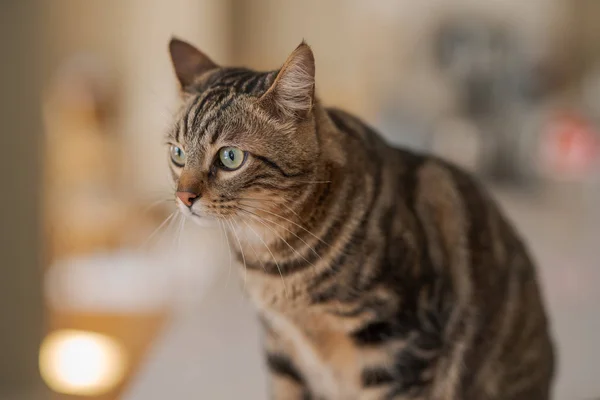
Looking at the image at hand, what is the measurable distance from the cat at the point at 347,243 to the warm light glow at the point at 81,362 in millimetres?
769

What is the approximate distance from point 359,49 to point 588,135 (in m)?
1.52

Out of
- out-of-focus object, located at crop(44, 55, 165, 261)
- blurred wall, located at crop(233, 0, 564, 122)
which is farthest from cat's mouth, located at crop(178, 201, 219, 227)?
blurred wall, located at crop(233, 0, 564, 122)

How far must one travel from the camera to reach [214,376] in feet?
2.93

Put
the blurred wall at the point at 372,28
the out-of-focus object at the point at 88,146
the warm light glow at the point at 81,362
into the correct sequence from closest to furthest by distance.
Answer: the warm light glow at the point at 81,362 → the out-of-focus object at the point at 88,146 → the blurred wall at the point at 372,28

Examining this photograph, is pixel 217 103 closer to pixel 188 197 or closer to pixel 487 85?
pixel 188 197

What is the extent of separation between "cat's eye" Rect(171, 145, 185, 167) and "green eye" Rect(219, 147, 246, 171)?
0.05 m

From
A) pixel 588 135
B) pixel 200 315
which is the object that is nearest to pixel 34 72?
pixel 200 315

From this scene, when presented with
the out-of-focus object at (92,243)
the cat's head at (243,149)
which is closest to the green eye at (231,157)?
the cat's head at (243,149)

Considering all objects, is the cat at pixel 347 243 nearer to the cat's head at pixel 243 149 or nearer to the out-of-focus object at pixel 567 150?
the cat's head at pixel 243 149

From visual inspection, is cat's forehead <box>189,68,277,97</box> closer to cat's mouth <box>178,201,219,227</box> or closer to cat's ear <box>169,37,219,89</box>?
cat's ear <box>169,37,219,89</box>

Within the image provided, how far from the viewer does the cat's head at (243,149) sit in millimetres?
598

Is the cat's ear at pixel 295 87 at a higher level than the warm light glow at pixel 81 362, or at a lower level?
higher

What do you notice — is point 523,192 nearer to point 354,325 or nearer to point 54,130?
point 354,325

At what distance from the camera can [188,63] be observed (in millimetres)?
665
